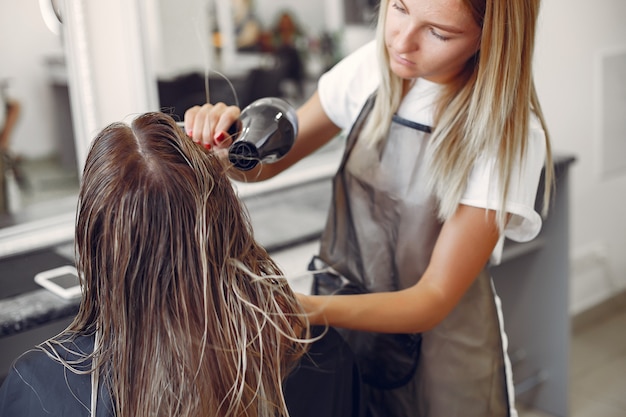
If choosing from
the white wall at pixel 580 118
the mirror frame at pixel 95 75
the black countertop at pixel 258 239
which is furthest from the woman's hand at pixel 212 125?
the white wall at pixel 580 118

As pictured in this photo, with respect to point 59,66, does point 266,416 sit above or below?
below

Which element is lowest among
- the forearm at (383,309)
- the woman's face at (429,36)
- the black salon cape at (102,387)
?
the black salon cape at (102,387)

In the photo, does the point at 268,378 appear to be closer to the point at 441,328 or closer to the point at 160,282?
the point at 160,282

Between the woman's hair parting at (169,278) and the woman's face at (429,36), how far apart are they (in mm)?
386

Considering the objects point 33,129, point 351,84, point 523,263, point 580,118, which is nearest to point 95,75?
point 33,129

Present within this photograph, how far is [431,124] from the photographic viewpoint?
1.33 metres

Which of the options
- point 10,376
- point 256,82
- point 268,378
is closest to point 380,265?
point 268,378

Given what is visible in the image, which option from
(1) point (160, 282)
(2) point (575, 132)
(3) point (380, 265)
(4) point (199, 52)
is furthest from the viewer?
(2) point (575, 132)

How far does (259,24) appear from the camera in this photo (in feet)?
10.3

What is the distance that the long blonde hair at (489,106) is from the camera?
1.14 m

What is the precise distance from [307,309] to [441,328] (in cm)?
43

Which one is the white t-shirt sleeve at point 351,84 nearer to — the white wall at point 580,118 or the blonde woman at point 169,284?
the blonde woman at point 169,284

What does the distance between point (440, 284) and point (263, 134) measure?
38 cm

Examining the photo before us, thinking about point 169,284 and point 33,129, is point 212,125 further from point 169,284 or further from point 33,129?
point 33,129
